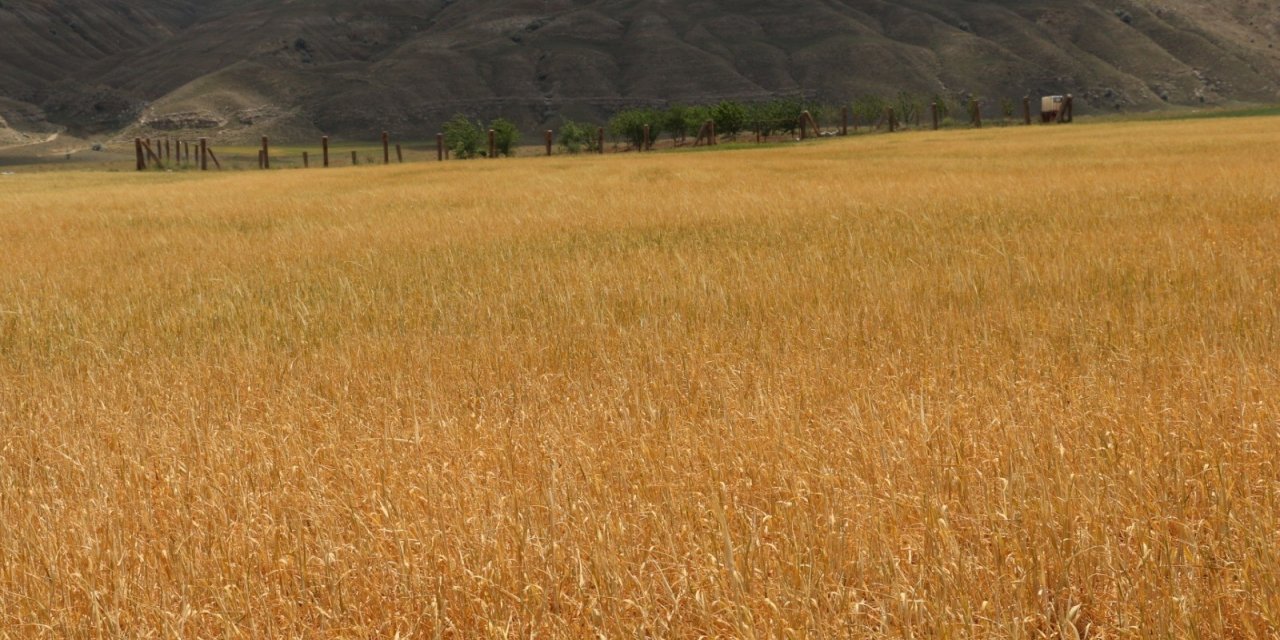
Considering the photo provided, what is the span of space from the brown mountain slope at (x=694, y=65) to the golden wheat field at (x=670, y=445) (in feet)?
415

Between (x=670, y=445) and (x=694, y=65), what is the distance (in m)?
143

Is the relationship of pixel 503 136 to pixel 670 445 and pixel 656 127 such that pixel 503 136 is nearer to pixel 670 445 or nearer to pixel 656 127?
pixel 656 127

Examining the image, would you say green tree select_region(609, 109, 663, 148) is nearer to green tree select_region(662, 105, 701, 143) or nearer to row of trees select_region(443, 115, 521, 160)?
green tree select_region(662, 105, 701, 143)

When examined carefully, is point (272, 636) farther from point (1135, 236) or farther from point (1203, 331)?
point (1135, 236)

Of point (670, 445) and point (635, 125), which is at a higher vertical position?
point (635, 125)

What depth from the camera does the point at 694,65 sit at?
14312 centimetres

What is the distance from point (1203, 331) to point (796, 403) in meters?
2.91

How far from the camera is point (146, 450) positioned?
16.8 ft

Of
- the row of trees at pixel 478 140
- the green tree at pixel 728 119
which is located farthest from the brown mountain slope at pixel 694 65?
the row of trees at pixel 478 140

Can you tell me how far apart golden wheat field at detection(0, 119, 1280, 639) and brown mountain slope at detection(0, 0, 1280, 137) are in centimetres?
12637

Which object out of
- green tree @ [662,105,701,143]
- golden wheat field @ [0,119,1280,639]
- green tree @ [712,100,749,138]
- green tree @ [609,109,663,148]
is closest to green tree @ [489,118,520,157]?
green tree @ [609,109,663,148]

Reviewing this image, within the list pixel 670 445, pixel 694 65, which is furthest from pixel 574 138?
pixel 694 65

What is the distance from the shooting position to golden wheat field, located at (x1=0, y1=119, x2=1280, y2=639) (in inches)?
127

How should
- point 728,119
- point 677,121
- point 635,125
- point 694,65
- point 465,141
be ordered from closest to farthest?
1. point 465,141
2. point 728,119
3. point 635,125
4. point 677,121
5. point 694,65
